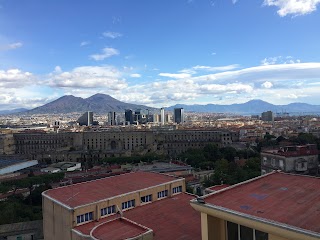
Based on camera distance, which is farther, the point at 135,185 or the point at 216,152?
the point at 216,152

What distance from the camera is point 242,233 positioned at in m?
6.25

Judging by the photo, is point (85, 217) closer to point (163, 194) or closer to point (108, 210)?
point (108, 210)

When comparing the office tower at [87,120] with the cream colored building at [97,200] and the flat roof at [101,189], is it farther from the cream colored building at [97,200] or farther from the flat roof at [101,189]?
the cream colored building at [97,200]

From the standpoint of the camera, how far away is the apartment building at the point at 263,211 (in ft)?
18.0

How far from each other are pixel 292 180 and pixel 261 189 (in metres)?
1.11

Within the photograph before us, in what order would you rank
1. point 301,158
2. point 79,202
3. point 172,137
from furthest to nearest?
point 172,137 < point 301,158 < point 79,202

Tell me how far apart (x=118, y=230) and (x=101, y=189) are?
4.17m

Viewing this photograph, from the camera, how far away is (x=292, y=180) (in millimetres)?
8273

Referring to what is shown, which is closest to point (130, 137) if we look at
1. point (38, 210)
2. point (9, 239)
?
point (38, 210)

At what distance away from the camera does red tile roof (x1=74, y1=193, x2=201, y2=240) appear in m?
10.5

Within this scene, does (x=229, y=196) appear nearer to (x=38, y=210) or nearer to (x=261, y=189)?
(x=261, y=189)

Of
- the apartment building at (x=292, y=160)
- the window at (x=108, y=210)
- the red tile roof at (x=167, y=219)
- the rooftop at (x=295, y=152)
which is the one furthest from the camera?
the rooftop at (x=295, y=152)

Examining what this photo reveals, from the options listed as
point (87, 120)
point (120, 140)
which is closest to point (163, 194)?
point (120, 140)

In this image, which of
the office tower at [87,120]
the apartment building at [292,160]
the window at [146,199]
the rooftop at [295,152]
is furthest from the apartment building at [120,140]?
the office tower at [87,120]
